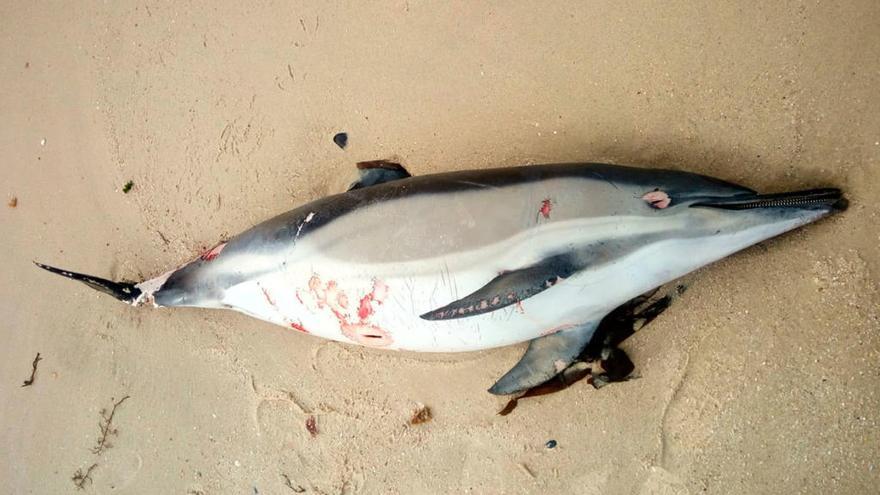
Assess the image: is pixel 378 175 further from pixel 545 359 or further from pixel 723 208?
pixel 723 208

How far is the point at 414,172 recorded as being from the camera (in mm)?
3543

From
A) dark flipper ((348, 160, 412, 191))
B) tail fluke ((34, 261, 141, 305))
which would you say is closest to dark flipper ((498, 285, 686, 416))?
dark flipper ((348, 160, 412, 191))

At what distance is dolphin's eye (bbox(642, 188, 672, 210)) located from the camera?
2.74 meters

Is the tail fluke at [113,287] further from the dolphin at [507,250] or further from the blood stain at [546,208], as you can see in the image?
the blood stain at [546,208]

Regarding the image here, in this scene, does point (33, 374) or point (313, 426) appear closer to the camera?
point (313, 426)

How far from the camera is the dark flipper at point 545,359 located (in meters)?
3.06

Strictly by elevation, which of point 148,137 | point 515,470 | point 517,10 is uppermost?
point 517,10

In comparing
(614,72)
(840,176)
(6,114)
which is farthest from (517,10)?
(6,114)

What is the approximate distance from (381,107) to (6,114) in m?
2.68

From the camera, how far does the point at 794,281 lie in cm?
304

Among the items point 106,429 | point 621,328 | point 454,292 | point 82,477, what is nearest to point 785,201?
point 621,328

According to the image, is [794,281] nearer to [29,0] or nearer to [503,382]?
[503,382]

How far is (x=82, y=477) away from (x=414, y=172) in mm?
2852

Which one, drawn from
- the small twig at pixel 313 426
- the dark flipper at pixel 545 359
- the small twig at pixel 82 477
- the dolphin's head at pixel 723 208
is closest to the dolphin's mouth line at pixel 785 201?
the dolphin's head at pixel 723 208
